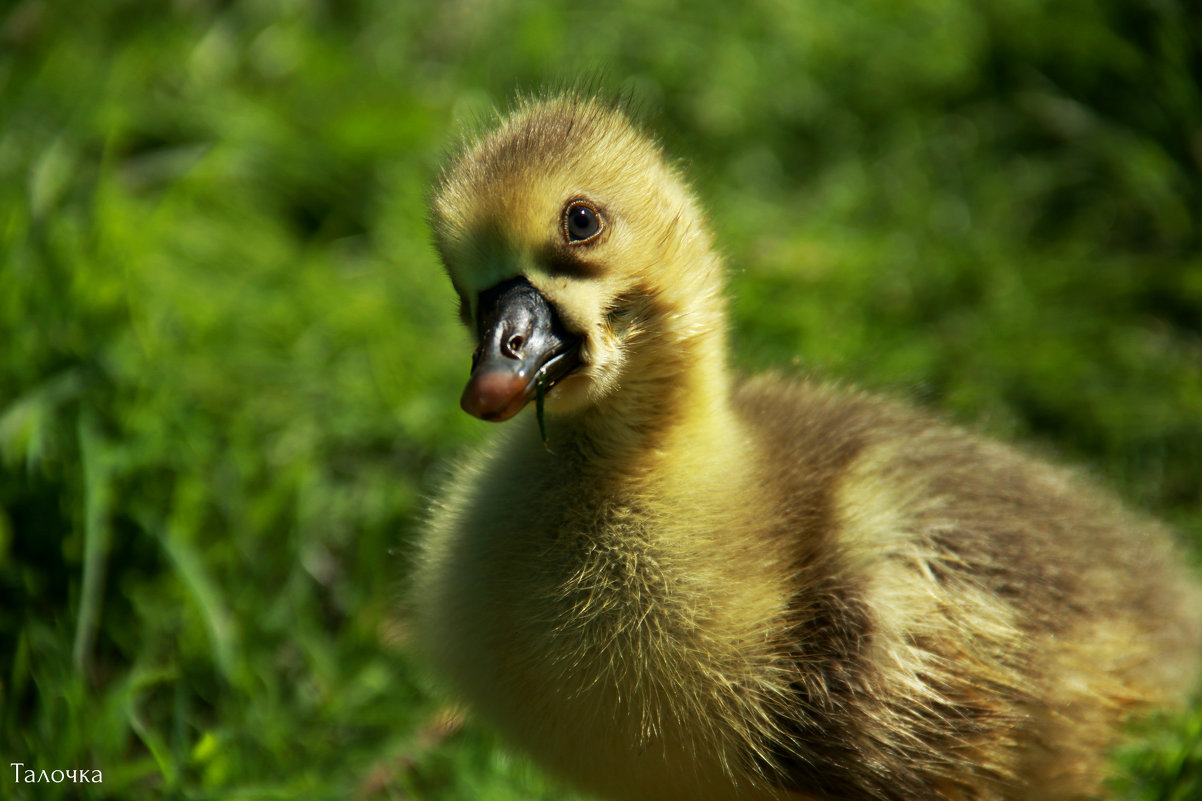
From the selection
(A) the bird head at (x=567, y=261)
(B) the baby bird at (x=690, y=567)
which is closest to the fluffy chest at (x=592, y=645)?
(B) the baby bird at (x=690, y=567)

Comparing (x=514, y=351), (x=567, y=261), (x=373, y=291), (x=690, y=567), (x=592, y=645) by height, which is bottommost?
(x=592, y=645)

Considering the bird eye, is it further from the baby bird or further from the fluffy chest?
the fluffy chest

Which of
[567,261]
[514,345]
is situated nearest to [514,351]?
[514,345]

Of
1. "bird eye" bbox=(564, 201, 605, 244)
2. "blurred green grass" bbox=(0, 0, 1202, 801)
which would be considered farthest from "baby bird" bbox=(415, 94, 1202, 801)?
"blurred green grass" bbox=(0, 0, 1202, 801)

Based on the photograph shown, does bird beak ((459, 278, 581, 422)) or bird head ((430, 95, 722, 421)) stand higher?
bird head ((430, 95, 722, 421))

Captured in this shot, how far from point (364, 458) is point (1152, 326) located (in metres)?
2.04

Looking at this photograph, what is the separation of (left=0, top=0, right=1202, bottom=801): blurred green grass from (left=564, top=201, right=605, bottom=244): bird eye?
371mm

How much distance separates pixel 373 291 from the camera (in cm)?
306

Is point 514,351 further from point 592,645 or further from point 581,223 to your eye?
point 592,645

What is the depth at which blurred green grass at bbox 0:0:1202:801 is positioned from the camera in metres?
2.12

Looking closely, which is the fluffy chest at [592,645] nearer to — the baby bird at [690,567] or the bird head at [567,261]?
the baby bird at [690,567]

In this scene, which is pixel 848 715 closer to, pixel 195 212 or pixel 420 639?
pixel 420 639

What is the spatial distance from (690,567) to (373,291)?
1.71 metres

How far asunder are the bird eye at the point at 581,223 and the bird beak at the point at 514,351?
0.09 m
